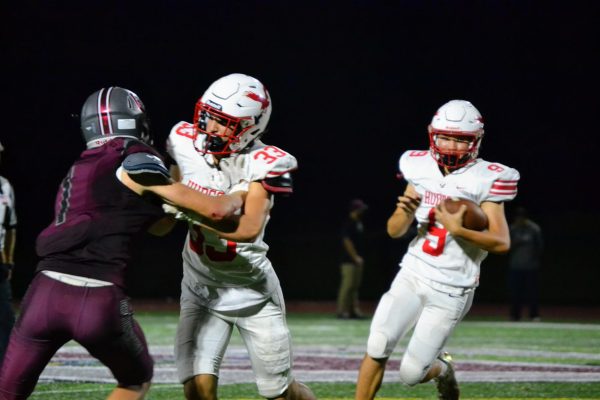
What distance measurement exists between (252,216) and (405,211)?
4.31 ft

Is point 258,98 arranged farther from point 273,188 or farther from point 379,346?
point 379,346

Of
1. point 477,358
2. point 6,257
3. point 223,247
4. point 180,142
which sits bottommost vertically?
point 477,358

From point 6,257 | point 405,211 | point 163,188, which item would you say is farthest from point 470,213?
point 6,257

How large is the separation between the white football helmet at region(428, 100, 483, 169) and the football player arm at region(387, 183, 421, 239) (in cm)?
23

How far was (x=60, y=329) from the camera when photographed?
3.48 m

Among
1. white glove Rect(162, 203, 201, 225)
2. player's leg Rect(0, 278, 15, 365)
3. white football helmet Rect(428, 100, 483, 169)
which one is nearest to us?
white glove Rect(162, 203, 201, 225)

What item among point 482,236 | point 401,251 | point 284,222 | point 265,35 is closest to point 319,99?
point 265,35

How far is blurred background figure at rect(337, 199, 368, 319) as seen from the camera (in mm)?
13500

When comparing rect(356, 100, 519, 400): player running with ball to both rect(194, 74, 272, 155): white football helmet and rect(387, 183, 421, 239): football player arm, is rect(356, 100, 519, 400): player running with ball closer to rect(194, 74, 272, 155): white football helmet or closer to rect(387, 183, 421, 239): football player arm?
rect(387, 183, 421, 239): football player arm

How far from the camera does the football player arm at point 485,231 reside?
15.6ft

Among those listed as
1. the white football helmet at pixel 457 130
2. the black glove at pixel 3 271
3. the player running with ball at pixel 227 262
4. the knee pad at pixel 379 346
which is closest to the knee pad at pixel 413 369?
the knee pad at pixel 379 346

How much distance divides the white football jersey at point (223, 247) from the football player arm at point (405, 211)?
3.18 ft

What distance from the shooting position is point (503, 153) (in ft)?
76.2

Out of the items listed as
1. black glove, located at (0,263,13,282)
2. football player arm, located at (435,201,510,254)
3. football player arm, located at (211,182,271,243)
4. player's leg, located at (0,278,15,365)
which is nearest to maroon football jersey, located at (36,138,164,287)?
football player arm, located at (211,182,271,243)
